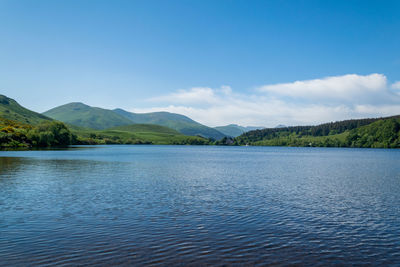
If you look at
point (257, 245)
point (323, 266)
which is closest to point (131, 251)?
point (257, 245)

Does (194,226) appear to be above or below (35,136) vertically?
below

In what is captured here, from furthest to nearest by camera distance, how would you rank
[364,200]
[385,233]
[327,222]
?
[364,200] < [327,222] < [385,233]

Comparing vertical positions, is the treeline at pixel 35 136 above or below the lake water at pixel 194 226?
above

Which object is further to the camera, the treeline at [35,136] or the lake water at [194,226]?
the treeline at [35,136]

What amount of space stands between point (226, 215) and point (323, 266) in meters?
9.58

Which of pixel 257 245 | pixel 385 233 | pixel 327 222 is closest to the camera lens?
pixel 257 245

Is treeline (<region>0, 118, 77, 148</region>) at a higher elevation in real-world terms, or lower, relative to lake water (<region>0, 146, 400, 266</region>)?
higher

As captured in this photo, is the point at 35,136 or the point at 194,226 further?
the point at 35,136

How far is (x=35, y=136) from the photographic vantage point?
6304 inches

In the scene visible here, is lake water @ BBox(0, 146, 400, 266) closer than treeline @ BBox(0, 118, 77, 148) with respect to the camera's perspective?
Yes

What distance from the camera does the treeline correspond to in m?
144

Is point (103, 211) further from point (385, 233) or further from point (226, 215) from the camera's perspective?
point (385, 233)

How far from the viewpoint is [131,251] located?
563 inches

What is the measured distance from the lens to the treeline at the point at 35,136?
144 m
